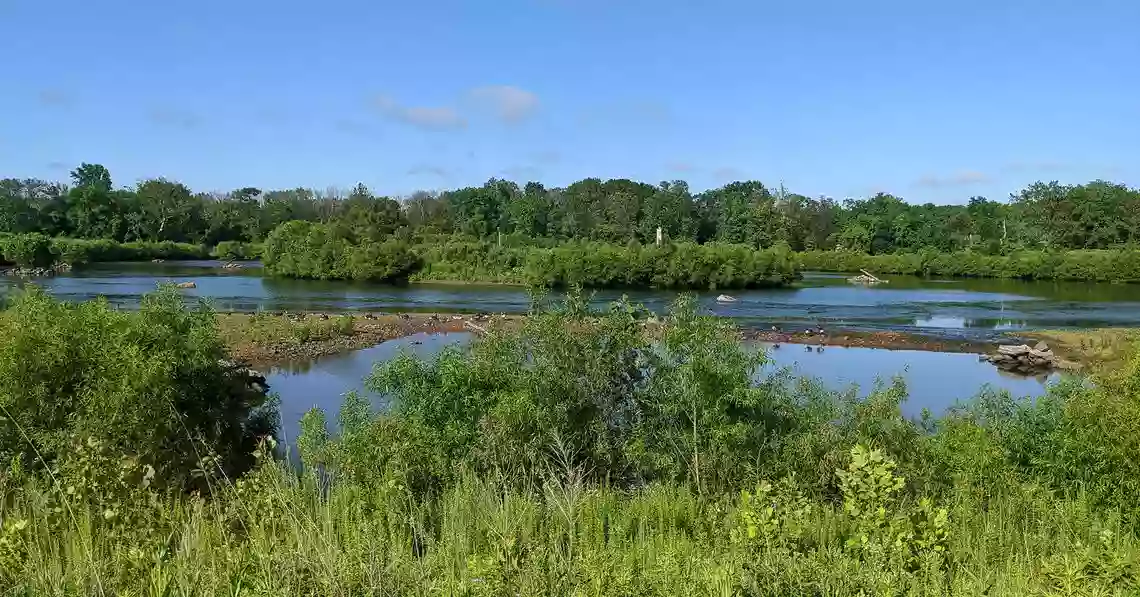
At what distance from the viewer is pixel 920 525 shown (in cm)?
580

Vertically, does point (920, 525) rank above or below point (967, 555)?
above

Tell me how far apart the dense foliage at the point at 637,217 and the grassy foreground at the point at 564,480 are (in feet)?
245

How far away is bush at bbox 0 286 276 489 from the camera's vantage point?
13.3 m

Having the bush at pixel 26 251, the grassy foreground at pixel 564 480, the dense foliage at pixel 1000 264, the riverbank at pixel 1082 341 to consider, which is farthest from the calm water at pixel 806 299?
the grassy foreground at pixel 564 480

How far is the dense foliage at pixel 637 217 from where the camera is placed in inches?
3516

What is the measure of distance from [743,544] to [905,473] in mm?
6352

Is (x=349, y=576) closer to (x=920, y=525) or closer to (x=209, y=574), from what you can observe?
(x=209, y=574)

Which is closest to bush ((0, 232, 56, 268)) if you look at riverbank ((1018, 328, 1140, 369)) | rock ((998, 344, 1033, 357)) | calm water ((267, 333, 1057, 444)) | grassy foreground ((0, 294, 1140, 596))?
calm water ((267, 333, 1057, 444))

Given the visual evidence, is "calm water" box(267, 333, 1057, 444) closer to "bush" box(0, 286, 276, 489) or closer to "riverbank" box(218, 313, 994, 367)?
"riverbank" box(218, 313, 994, 367)

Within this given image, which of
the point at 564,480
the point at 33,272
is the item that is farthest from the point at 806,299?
the point at 33,272

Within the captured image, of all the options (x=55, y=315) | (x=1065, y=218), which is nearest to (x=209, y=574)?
(x=55, y=315)

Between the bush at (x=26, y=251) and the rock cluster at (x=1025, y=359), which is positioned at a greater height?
the bush at (x=26, y=251)

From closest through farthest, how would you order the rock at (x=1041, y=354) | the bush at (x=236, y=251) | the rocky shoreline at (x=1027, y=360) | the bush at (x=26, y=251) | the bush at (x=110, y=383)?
the bush at (x=110, y=383)
the rocky shoreline at (x=1027, y=360)
the rock at (x=1041, y=354)
the bush at (x=26, y=251)
the bush at (x=236, y=251)

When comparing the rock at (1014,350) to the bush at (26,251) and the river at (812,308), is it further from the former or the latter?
the bush at (26,251)
